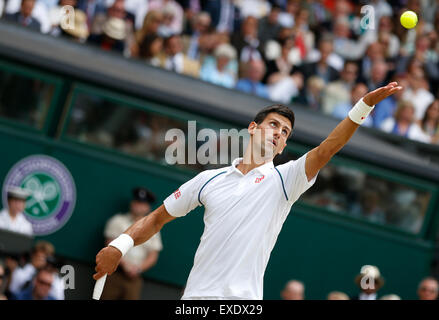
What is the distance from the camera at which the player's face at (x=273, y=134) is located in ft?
19.4

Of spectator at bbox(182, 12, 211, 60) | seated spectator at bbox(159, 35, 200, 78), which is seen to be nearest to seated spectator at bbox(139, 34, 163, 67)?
seated spectator at bbox(159, 35, 200, 78)

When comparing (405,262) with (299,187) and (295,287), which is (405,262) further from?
(299,187)

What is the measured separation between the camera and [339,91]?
13.7 meters

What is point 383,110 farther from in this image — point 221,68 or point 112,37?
point 112,37

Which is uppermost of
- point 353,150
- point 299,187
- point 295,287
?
point 353,150

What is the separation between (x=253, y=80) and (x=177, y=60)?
1128 millimetres

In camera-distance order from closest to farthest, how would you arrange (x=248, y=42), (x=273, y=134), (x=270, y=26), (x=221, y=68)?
1. (x=273, y=134)
2. (x=221, y=68)
3. (x=248, y=42)
4. (x=270, y=26)

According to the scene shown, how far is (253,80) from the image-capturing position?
13.3 metres

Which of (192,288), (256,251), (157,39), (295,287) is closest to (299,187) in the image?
(256,251)

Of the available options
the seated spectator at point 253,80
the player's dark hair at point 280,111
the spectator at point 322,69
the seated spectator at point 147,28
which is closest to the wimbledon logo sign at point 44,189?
the seated spectator at point 147,28

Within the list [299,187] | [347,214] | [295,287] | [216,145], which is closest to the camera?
[299,187]

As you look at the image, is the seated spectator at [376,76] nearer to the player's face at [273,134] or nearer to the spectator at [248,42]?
the spectator at [248,42]

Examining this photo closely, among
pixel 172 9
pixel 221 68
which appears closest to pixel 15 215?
pixel 221 68

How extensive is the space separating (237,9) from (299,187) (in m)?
9.38
